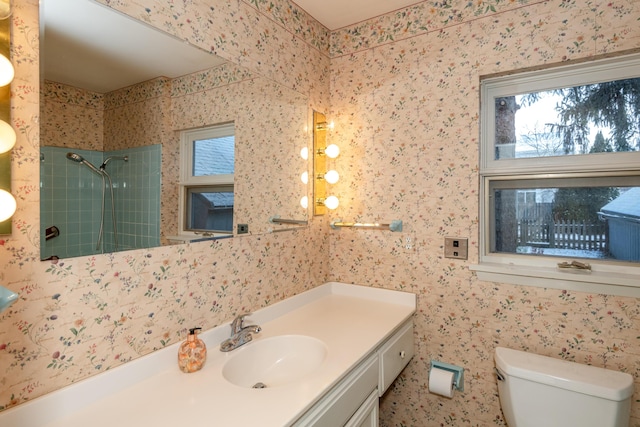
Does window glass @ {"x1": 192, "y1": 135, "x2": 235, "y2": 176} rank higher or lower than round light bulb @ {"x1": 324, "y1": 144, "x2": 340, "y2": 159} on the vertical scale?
lower

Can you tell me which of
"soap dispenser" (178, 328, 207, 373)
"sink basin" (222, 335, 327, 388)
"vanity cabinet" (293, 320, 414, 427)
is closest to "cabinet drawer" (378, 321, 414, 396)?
"vanity cabinet" (293, 320, 414, 427)

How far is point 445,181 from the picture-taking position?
5.60 feet

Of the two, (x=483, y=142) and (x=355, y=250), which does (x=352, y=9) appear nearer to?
(x=483, y=142)

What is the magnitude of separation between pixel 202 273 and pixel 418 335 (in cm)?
123

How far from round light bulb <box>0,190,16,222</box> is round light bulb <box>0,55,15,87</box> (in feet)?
0.85

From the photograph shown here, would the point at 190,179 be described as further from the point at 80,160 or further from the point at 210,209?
the point at 80,160

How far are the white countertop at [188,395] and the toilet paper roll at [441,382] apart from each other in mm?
442

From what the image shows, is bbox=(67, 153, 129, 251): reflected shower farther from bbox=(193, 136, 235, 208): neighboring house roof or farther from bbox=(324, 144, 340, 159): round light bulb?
bbox=(324, 144, 340, 159): round light bulb

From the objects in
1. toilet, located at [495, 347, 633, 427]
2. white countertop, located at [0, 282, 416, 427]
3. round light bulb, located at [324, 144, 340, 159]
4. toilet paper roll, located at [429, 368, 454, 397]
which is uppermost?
round light bulb, located at [324, 144, 340, 159]

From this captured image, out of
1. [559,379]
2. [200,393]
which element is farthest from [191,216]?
[559,379]

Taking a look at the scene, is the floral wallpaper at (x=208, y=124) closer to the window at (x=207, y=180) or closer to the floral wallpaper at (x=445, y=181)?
the window at (x=207, y=180)

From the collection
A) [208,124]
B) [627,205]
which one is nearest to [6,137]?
[208,124]

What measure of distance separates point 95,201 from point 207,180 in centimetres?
42

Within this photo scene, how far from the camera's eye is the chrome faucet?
1284 millimetres
